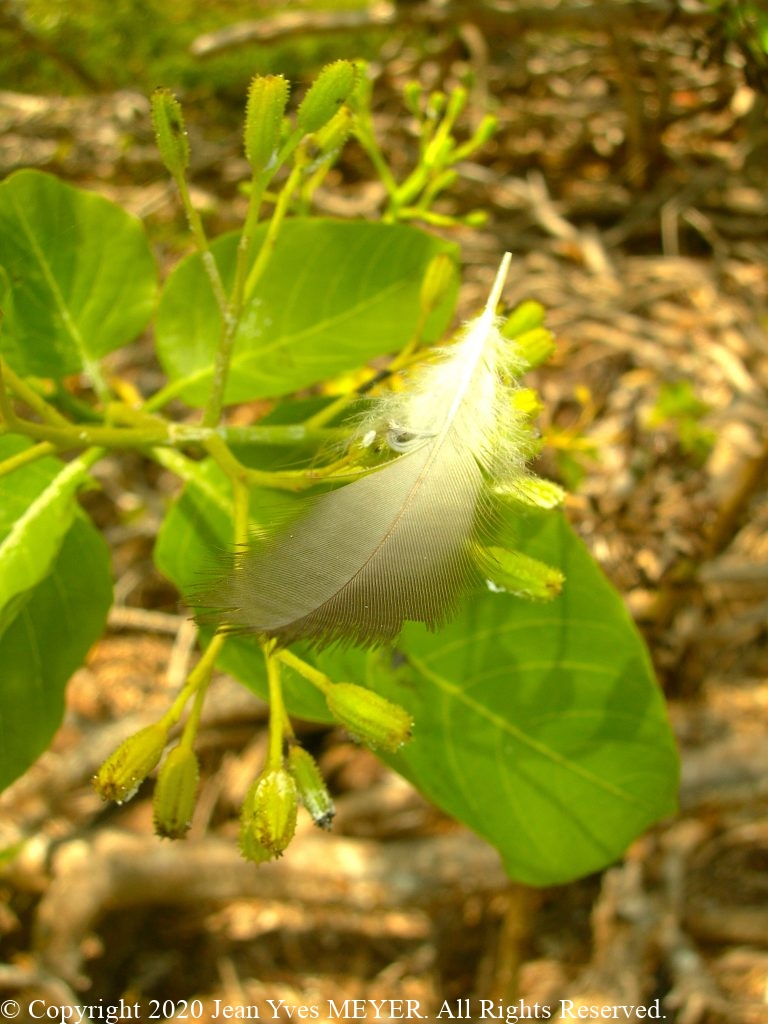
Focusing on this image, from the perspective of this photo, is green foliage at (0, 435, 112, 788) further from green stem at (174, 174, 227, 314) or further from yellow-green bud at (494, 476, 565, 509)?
yellow-green bud at (494, 476, 565, 509)

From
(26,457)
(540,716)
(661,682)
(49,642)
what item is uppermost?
(26,457)

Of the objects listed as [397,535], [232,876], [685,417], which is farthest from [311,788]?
[685,417]

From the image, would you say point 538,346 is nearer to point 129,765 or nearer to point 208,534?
point 208,534

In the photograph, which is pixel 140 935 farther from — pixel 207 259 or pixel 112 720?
pixel 207 259

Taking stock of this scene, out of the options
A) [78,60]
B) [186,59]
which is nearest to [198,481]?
[186,59]

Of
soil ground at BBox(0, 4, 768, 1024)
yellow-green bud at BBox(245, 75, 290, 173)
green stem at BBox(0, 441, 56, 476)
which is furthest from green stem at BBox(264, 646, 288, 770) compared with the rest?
soil ground at BBox(0, 4, 768, 1024)

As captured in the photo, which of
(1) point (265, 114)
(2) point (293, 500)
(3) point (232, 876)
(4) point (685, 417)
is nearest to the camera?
(1) point (265, 114)
